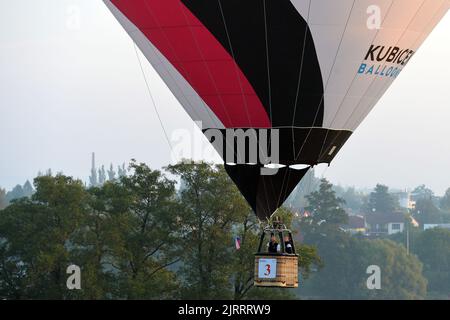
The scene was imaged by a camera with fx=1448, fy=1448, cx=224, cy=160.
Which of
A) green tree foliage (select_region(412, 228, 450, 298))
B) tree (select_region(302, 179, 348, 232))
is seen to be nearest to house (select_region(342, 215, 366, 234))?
green tree foliage (select_region(412, 228, 450, 298))

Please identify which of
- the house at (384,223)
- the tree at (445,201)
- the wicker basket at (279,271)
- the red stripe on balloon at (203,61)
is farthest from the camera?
the tree at (445,201)

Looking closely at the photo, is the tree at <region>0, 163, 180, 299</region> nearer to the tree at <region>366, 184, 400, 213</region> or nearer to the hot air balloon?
the hot air balloon

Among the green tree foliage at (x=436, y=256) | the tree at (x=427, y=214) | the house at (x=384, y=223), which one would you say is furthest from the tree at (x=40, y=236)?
the tree at (x=427, y=214)

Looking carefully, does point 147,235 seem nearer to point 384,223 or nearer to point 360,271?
point 360,271

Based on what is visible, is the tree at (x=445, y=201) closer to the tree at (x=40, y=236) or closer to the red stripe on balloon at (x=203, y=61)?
the tree at (x=40, y=236)
